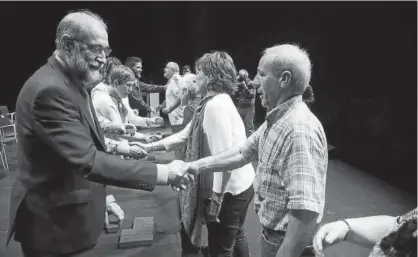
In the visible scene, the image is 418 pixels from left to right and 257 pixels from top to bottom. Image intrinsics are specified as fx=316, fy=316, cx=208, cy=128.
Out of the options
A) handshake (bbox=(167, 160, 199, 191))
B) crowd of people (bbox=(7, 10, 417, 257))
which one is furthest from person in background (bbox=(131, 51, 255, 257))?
crowd of people (bbox=(7, 10, 417, 257))

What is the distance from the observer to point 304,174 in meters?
1.20

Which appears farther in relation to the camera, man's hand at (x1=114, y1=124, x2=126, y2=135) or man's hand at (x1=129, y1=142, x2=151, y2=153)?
man's hand at (x1=114, y1=124, x2=126, y2=135)

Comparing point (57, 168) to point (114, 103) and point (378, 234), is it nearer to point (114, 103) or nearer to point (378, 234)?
point (378, 234)

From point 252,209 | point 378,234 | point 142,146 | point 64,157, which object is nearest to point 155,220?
point 252,209

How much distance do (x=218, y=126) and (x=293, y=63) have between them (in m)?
0.83

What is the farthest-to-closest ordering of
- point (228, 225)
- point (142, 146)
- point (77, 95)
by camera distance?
point (142, 146) < point (228, 225) < point (77, 95)

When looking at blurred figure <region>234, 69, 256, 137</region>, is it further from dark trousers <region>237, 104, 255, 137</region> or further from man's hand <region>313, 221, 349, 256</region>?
man's hand <region>313, 221, 349, 256</region>

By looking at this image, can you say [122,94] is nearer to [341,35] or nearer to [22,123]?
[22,123]

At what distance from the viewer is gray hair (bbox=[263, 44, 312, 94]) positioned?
131 cm

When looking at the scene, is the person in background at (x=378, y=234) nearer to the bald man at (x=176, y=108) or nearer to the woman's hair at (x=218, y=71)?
the woman's hair at (x=218, y=71)

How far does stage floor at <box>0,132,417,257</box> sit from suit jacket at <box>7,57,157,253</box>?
1.76 m

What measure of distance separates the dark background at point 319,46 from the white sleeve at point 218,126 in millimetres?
3469

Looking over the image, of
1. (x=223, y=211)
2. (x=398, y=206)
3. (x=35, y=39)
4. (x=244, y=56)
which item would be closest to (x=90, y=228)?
(x=223, y=211)

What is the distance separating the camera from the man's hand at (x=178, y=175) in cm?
169
